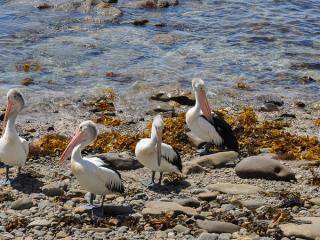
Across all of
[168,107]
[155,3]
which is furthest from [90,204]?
[155,3]

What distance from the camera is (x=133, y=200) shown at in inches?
402

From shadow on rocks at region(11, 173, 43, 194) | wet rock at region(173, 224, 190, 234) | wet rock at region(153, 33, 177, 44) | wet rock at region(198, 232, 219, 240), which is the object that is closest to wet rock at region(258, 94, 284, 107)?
wet rock at region(153, 33, 177, 44)

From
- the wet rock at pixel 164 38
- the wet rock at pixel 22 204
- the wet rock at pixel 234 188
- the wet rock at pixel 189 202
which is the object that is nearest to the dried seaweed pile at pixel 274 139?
the wet rock at pixel 234 188

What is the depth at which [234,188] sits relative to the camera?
1053 cm

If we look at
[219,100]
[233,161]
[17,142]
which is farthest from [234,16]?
[17,142]

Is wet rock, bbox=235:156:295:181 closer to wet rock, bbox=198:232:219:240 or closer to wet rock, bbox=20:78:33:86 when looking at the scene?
wet rock, bbox=198:232:219:240

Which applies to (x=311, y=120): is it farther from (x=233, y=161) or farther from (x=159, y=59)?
(x=159, y=59)

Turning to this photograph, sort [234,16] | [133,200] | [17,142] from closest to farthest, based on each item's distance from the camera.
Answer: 1. [133,200]
2. [17,142]
3. [234,16]

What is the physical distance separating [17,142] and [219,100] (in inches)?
291

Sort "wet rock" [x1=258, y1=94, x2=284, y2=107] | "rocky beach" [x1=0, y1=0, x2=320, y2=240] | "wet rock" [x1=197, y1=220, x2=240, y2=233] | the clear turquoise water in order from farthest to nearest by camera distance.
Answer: the clear turquoise water
"wet rock" [x1=258, y1=94, x2=284, y2=107]
"rocky beach" [x1=0, y1=0, x2=320, y2=240]
"wet rock" [x1=197, y1=220, x2=240, y2=233]

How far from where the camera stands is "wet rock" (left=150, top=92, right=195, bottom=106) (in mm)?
16547

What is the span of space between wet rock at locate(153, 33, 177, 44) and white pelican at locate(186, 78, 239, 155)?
849 centimetres

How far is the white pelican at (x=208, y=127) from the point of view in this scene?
42.4 ft

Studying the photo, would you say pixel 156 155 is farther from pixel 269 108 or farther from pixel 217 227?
pixel 269 108
